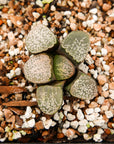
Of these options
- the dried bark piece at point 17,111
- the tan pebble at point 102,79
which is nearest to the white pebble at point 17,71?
the dried bark piece at point 17,111

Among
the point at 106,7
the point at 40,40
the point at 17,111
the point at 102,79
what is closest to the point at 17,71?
the point at 17,111

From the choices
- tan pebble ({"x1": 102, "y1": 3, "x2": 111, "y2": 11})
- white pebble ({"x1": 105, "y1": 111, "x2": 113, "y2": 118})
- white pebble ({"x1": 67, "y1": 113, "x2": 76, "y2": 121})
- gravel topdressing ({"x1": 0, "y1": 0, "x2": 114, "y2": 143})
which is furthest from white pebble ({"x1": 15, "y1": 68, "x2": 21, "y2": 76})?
tan pebble ({"x1": 102, "y1": 3, "x2": 111, "y2": 11})

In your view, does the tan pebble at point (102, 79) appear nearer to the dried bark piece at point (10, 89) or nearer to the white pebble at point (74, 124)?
the white pebble at point (74, 124)

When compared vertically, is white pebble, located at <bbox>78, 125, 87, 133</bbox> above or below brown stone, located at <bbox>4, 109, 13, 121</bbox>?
below

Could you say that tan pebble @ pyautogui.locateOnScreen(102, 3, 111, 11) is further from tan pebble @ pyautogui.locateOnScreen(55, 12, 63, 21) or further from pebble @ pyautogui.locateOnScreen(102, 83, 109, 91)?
pebble @ pyautogui.locateOnScreen(102, 83, 109, 91)

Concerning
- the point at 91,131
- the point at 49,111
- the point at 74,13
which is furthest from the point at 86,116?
the point at 74,13

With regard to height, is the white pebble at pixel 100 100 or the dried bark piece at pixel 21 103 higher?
the dried bark piece at pixel 21 103
